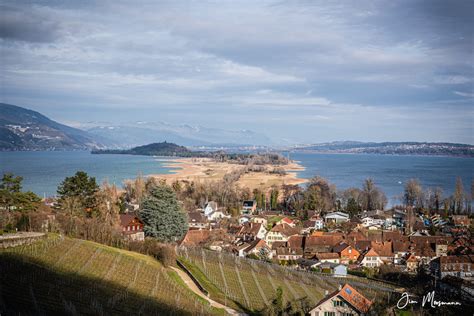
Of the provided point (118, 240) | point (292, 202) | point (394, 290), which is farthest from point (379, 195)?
point (118, 240)

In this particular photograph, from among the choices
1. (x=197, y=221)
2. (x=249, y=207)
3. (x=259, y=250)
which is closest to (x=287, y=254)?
(x=259, y=250)

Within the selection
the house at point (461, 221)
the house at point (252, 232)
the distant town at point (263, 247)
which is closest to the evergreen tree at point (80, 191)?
the distant town at point (263, 247)

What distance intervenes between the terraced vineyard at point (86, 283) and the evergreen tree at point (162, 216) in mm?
4961

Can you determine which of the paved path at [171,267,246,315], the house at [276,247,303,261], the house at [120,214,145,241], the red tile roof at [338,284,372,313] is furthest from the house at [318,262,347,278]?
the house at [120,214,145,241]

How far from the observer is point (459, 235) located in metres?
27.4

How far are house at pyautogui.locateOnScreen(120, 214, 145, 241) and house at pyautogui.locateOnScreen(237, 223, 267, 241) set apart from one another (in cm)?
688

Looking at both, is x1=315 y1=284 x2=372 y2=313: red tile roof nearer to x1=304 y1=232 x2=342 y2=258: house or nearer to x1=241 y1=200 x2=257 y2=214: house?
x1=304 y1=232 x2=342 y2=258: house

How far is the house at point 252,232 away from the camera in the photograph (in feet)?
87.3

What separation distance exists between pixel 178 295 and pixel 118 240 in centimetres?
522

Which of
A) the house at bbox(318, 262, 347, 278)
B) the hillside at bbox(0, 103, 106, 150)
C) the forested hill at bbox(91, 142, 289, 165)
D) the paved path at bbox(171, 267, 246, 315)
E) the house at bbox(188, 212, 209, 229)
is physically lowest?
the house at bbox(318, 262, 347, 278)

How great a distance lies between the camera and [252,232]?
2719 centimetres

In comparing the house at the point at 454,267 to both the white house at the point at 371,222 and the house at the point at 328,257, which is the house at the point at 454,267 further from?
the white house at the point at 371,222

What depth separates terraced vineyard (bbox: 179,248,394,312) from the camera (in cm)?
1487

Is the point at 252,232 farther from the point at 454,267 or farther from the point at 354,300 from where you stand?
the point at 354,300
